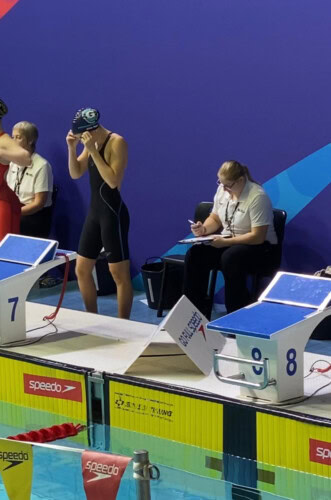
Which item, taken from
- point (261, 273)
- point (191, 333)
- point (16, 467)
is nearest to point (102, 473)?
point (16, 467)

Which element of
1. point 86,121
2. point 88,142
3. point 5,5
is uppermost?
point 5,5

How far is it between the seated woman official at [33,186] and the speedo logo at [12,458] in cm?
485

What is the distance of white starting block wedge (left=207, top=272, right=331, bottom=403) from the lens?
3943 mm

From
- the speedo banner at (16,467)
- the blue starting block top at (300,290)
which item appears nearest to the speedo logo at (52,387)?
the blue starting block top at (300,290)

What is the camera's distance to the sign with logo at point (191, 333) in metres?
4.34

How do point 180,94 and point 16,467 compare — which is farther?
point 180,94

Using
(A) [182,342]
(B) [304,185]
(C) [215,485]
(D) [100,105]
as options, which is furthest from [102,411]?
(D) [100,105]

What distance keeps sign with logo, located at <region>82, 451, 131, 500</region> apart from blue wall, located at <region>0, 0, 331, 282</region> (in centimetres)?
398

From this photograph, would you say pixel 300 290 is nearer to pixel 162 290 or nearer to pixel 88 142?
pixel 88 142

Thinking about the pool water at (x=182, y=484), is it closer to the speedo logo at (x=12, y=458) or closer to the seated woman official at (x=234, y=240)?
the speedo logo at (x=12, y=458)

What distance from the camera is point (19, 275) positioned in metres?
4.83

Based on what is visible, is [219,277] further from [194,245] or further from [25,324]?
[25,324]

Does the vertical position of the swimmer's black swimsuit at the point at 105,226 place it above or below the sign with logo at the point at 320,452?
above

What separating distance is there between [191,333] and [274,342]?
0.59m
